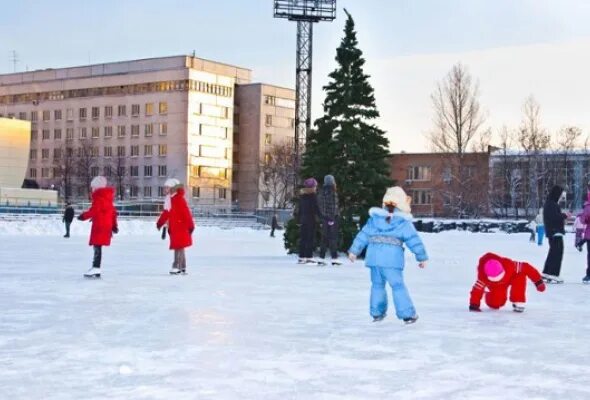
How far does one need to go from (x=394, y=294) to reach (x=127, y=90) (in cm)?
10218

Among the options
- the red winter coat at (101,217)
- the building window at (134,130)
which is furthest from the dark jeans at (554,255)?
the building window at (134,130)

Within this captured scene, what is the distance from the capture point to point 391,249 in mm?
8102

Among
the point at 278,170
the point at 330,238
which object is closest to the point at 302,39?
the point at 278,170

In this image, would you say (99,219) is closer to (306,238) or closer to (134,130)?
(306,238)

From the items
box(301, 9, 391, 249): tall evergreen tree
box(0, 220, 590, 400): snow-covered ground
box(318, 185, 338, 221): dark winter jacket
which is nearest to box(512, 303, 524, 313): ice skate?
box(0, 220, 590, 400): snow-covered ground

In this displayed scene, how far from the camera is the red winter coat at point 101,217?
42.3ft

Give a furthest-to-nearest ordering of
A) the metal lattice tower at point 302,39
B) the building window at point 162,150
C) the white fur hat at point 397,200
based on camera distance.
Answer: the building window at point 162,150, the metal lattice tower at point 302,39, the white fur hat at point 397,200

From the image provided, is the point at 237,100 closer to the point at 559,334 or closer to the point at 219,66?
the point at 219,66

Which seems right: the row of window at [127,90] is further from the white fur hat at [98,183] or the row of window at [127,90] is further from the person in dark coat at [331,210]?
the white fur hat at [98,183]

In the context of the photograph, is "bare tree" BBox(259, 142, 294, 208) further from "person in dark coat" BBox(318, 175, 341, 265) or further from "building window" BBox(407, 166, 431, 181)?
"person in dark coat" BBox(318, 175, 341, 265)

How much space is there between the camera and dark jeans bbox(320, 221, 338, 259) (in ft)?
59.4

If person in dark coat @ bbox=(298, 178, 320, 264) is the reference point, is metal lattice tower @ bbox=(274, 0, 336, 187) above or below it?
above

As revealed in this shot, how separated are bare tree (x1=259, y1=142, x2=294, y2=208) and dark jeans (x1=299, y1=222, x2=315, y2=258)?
226ft

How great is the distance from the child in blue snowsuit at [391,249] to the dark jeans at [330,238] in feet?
31.6
